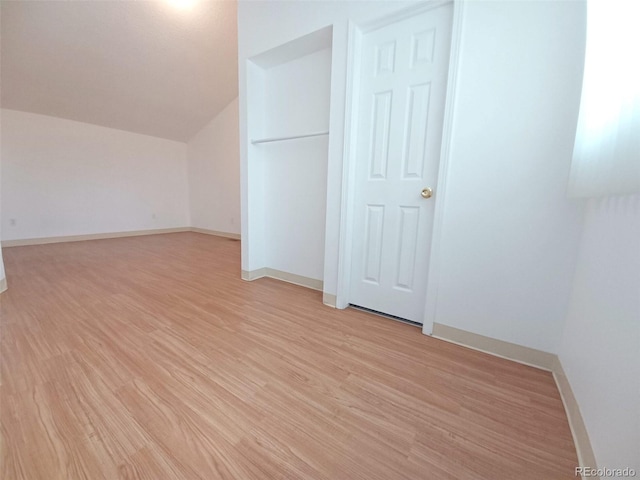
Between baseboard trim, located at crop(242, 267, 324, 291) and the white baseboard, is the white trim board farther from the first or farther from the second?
the white baseboard

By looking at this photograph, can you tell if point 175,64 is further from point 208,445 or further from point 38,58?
point 208,445

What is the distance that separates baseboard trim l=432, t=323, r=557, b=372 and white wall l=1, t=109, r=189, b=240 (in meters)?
6.27

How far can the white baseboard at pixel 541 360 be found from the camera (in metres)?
0.89

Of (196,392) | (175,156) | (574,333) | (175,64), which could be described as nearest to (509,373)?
(574,333)

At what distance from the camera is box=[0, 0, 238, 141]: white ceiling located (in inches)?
119

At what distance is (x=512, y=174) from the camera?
1359 millimetres

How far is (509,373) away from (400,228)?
38.9 inches

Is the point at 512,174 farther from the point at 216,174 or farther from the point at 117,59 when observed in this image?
the point at 216,174

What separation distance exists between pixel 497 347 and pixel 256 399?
135 cm

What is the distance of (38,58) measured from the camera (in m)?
3.38

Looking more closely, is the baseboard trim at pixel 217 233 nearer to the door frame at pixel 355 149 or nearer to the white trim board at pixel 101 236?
the white trim board at pixel 101 236

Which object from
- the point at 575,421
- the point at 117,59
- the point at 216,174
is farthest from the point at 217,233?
the point at 575,421

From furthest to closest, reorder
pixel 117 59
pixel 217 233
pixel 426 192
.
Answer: pixel 217 233
pixel 117 59
pixel 426 192

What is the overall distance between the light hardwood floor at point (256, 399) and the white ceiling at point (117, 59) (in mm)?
3287
